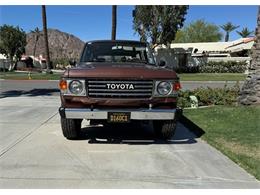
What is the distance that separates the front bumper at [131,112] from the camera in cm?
661

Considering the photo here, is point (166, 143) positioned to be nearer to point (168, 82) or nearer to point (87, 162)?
point (168, 82)

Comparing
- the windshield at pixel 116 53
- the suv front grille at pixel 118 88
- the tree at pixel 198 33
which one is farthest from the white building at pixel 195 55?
the suv front grille at pixel 118 88

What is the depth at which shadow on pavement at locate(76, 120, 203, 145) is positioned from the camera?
739cm

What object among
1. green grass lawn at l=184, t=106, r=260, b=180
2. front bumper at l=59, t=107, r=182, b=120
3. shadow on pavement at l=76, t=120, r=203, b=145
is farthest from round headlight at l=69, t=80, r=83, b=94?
green grass lawn at l=184, t=106, r=260, b=180

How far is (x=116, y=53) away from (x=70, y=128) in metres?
2.00

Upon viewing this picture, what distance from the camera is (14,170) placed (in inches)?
212

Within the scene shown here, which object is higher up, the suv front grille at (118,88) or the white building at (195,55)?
the suv front grille at (118,88)

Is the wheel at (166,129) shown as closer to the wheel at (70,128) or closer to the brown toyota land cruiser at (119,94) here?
the brown toyota land cruiser at (119,94)

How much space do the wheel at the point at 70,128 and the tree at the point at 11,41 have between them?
5029 centimetres

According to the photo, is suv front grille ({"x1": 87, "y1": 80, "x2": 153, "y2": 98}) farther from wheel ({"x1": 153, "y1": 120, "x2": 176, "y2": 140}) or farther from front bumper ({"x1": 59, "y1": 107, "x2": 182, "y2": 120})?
wheel ({"x1": 153, "y1": 120, "x2": 176, "y2": 140})

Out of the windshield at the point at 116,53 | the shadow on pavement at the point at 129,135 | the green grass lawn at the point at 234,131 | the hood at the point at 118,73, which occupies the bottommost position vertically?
the shadow on pavement at the point at 129,135

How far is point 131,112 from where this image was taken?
21.9ft

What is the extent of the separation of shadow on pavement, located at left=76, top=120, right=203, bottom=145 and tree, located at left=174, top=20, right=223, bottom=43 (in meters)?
69.2
